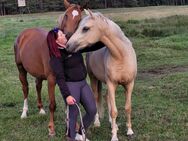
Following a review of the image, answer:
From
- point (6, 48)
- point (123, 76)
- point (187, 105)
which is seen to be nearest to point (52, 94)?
point (123, 76)

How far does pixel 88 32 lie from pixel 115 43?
1.56ft

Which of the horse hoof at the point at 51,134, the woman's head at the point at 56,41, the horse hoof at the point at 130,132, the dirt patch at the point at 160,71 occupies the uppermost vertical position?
the woman's head at the point at 56,41

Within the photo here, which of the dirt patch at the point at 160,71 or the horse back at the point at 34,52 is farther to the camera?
the dirt patch at the point at 160,71

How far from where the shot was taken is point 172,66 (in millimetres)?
12922

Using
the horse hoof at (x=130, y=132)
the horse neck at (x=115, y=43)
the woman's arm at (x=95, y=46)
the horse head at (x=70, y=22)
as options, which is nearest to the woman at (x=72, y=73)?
the horse head at (x=70, y=22)

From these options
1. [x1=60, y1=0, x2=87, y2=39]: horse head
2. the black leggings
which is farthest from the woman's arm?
the black leggings

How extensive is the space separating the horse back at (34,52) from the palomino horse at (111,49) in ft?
2.89

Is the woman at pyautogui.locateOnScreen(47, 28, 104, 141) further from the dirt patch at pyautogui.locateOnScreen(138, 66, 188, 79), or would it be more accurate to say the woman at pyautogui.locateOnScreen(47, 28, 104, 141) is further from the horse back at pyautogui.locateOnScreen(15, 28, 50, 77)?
the dirt patch at pyautogui.locateOnScreen(138, 66, 188, 79)

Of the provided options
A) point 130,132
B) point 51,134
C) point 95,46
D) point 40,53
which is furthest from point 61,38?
point 130,132

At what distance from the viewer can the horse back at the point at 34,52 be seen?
22.4 feet

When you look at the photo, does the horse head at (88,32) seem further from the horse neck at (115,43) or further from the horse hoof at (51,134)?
the horse hoof at (51,134)

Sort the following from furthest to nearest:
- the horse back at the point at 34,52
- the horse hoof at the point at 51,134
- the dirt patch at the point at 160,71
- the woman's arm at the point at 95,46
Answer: the dirt patch at the point at 160,71
the horse back at the point at 34,52
the horse hoof at the point at 51,134
the woman's arm at the point at 95,46

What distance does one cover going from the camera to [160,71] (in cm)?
1224

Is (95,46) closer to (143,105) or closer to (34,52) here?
(34,52)
